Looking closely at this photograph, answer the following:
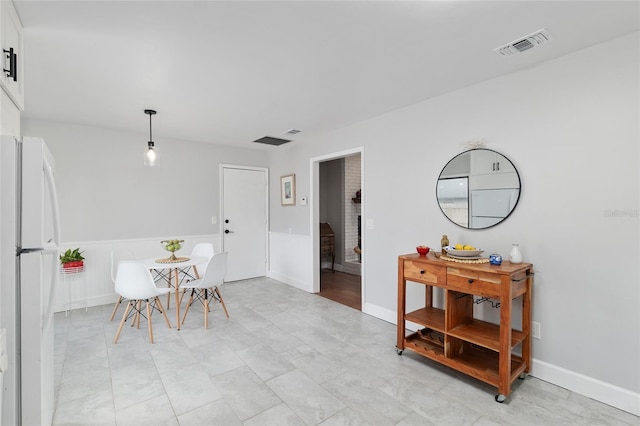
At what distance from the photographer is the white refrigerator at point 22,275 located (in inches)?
49.8

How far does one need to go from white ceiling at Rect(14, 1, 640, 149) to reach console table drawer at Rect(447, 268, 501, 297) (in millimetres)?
1569

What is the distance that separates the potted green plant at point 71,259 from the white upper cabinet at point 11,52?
2478 mm

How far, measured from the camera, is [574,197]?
7.14ft

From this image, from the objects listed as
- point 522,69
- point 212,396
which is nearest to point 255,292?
point 212,396

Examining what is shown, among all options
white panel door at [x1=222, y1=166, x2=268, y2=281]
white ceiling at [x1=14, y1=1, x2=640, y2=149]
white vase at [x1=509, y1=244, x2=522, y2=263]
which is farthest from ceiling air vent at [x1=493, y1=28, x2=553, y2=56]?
white panel door at [x1=222, y1=166, x2=268, y2=281]

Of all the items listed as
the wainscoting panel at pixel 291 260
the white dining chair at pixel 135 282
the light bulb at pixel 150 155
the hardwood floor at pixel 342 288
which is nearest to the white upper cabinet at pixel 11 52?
the light bulb at pixel 150 155

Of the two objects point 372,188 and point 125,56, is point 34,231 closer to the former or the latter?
point 125,56

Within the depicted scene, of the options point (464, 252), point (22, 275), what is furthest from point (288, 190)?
point (22, 275)

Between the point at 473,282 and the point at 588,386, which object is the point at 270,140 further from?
the point at 588,386

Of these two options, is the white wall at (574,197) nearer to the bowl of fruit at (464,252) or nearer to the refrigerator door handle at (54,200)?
the bowl of fruit at (464,252)

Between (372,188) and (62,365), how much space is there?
10.9 ft

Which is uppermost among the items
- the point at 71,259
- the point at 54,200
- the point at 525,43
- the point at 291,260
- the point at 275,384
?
the point at 525,43

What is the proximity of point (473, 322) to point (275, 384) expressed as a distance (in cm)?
168

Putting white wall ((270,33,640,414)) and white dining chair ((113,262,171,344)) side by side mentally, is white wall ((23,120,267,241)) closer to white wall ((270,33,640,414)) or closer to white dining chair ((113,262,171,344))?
white dining chair ((113,262,171,344))
